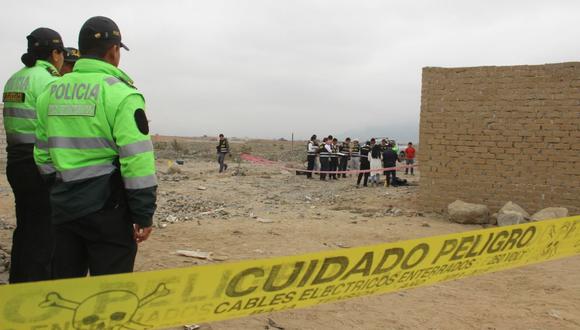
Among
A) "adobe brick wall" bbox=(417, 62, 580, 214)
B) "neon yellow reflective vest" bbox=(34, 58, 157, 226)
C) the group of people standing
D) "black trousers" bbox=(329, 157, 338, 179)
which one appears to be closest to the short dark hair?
"neon yellow reflective vest" bbox=(34, 58, 157, 226)

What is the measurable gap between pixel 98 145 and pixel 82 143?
0.25ft

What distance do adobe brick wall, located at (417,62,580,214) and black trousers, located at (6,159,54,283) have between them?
7.76 meters

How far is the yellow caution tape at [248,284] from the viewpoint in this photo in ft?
6.70

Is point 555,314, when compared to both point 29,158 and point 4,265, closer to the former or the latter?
point 29,158

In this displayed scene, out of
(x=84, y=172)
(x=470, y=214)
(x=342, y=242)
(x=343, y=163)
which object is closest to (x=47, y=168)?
(x=84, y=172)

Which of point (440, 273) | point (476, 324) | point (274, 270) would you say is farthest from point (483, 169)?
point (274, 270)

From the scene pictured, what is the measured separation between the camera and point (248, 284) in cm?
247

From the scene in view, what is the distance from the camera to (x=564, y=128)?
27.2 ft

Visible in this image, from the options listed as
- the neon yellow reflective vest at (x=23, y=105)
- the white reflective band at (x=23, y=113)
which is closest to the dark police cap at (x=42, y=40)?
the neon yellow reflective vest at (x=23, y=105)

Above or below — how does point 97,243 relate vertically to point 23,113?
below

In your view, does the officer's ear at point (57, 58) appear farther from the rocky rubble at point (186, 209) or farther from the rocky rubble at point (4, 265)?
the rocky rubble at point (186, 209)

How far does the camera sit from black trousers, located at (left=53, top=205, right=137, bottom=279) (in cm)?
227

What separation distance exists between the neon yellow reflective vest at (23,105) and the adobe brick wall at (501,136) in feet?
25.4

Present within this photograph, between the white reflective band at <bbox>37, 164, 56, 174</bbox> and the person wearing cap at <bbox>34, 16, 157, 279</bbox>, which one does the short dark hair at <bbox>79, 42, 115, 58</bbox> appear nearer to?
the person wearing cap at <bbox>34, 16, 157, 279</bbox>
